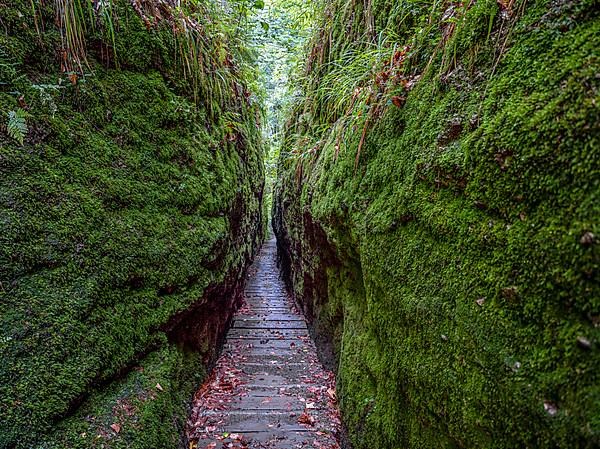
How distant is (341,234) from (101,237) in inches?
75.7

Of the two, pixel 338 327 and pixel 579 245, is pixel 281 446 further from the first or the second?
pixel 579 245

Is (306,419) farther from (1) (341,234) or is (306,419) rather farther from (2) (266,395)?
(1) (341,234)

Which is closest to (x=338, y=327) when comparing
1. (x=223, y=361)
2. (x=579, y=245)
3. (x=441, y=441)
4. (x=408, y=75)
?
(x=223, y=361)

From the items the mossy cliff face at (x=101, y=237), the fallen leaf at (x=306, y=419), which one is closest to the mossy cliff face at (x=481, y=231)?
the fallen leaf at (x=306, y=419)

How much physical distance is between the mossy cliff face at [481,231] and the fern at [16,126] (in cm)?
212

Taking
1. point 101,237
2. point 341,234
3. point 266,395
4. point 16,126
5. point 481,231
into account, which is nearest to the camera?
point 481,231

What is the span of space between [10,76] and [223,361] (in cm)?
373

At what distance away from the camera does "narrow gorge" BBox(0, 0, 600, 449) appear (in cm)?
110

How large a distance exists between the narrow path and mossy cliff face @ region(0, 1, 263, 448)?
17.9 inches

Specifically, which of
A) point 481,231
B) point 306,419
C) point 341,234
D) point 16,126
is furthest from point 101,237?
point 306,419

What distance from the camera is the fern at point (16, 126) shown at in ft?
6.40

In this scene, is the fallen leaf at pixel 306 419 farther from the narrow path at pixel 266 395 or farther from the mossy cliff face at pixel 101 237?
the mossy cliff face at pixel 101 237

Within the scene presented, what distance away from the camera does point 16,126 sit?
1.96 m

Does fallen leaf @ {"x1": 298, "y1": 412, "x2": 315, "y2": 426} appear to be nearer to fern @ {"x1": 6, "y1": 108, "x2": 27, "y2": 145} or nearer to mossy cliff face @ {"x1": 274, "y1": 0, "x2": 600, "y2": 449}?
mossy cliff face @ {"x1": 274, "y1": 0, "x2": 600, "y2": 449}
